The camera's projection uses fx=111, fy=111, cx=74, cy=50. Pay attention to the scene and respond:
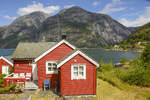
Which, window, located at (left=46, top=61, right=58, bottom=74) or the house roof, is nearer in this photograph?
window, located at (left=46, top=61, right=58, bottom=74)

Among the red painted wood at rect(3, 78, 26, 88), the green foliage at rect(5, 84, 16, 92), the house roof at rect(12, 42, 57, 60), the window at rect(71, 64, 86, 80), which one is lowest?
the green foliage at rect(5, 84, 16, 92)

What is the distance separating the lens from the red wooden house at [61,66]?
1170 cm

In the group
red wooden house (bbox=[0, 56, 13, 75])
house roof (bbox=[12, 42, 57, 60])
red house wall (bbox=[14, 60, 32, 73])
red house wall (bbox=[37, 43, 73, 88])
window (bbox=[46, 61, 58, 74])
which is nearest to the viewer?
red house wall (bbox=[37, 43, 73, 88])

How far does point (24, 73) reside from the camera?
56.6 feet

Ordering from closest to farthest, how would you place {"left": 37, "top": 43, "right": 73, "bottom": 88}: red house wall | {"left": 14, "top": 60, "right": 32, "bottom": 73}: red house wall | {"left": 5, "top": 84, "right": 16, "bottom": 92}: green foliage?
{"left": 5, "top": 84, "right": 16, "bottom": 92}: green foliage < {"left": 37, "top": 43, "right": 73, "bottom": 88}: red house wall < {"left": 14, "top": 60, "right": 32, "bottom": 73}: red house wall

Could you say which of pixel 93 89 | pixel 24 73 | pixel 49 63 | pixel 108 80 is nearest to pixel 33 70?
pixel 24 73

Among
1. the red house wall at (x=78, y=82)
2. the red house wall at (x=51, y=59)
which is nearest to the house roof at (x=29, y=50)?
the red house wall at (x=51, y=59)

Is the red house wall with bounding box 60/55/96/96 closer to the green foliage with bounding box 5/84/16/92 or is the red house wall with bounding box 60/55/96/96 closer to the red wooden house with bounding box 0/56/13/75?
the green foliage with bounding box 5/84/16/92

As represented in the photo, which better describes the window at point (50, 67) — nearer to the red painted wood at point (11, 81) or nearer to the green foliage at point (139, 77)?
the red painted wood at point (11, 81)

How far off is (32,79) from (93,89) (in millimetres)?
10331

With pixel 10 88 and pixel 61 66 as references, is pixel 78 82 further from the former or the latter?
pixel 10 88

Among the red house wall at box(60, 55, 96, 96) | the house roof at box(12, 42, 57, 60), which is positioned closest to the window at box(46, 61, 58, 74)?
the red house wall at box(60, 55, 96, 96)

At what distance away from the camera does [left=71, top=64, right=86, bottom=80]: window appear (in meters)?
11.8

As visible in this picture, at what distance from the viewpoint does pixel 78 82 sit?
466 inches
